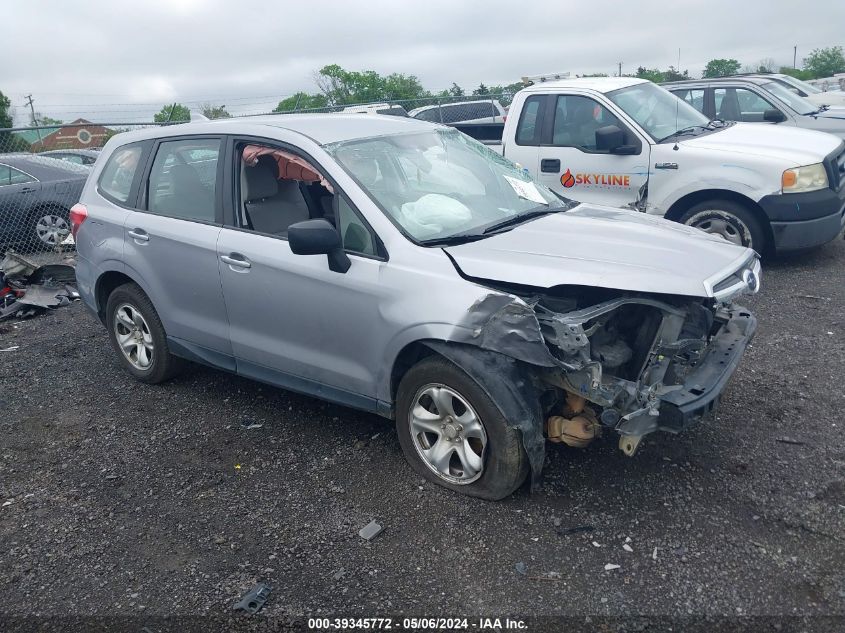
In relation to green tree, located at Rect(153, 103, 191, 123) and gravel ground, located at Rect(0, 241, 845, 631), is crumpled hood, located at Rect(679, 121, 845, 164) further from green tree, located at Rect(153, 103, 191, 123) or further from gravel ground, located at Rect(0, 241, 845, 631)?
green tree, located at Rect(153, 103, 191, 123)

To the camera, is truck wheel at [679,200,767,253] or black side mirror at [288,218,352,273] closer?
black side mirror at [288,218,352,273]

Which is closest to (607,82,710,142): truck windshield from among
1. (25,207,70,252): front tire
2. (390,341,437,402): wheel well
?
(390,341,437,402): wheel well

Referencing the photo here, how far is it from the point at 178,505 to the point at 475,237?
212 centimetres

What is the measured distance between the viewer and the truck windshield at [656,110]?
305 inches

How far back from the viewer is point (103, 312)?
225 inches

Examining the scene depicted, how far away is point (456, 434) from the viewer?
383 cm

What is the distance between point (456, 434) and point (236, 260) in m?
1.72

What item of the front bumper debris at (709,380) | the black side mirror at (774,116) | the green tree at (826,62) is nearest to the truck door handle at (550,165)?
the black side mirror at (774,116)

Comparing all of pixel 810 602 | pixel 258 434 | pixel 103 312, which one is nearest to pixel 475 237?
pixel 258 434

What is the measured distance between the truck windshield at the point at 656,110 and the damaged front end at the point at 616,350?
4127 millimetres

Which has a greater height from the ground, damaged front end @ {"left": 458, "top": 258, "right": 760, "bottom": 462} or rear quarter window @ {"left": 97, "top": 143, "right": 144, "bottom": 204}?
rear quarter window @ {"left": 97, "top": 143, "right": 144, "bottom": 204}

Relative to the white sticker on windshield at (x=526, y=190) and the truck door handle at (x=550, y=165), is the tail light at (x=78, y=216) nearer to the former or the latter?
the white sticker on windshield at (x=526, y=190)

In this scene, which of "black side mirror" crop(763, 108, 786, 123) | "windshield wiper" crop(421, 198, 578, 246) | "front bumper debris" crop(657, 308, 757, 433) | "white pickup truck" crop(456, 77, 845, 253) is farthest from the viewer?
"black side mirror" crop(763, 108, 786, 123)

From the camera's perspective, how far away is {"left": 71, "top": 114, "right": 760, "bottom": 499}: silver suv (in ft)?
11.7
